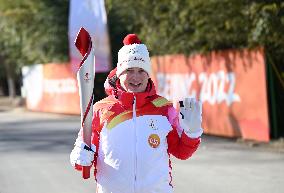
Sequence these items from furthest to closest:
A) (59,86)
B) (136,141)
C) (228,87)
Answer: (59,86)
(228,87)
(136,141)

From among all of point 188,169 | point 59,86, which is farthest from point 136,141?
point 59,86

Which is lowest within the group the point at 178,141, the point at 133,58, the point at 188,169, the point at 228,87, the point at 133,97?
the point at 188,169

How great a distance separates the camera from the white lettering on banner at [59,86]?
2317cm

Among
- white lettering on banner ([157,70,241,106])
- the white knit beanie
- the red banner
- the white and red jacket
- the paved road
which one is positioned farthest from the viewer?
white lettering on banner ([157,70,241,106])

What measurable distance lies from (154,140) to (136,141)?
112mm

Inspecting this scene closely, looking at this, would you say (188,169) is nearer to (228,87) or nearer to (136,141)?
(228,87)

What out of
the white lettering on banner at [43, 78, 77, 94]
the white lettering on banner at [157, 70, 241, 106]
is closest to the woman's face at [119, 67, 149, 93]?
the white lettering on banner at [157, 70, 241, 106]

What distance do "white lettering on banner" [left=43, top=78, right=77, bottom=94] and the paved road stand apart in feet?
30.8

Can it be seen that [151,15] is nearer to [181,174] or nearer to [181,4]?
[181,4]

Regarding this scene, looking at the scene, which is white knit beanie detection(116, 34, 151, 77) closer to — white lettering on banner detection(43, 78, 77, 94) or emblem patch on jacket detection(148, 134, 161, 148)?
emblem patch on jacket detection(148, 134, 161, 148)

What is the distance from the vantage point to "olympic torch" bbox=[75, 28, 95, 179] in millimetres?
3387

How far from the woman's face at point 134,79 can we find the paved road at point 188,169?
13.9 ft

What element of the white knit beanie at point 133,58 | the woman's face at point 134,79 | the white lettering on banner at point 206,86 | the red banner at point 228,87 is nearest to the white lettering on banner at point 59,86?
the white lettering on banner at point 206,86

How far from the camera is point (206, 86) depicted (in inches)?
560
